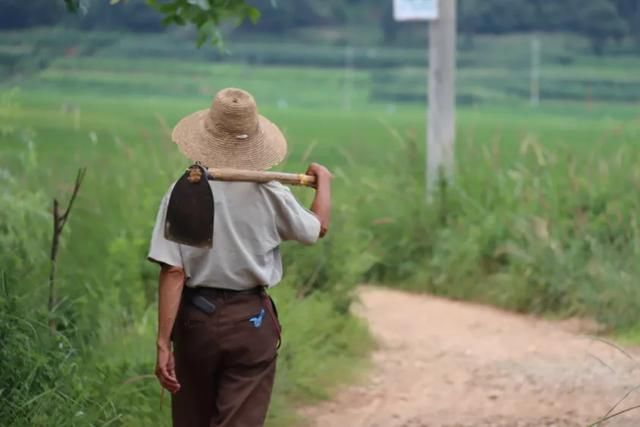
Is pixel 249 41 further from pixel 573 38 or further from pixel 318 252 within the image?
pixel 318 252

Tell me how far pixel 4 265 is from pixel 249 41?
1618cm

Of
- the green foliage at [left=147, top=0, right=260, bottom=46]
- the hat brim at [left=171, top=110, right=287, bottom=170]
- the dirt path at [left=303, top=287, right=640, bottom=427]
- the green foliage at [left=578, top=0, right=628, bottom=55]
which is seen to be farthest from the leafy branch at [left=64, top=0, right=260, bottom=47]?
the green foliage at [left=578, top=0, right=628, bottom=55]

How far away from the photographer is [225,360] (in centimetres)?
499

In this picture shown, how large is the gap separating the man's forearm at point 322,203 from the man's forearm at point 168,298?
0.54m

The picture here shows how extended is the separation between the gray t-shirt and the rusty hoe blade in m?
0.07

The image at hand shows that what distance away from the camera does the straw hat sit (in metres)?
5.01

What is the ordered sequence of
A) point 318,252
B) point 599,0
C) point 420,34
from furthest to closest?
point 420,34 < point 599,0 < point 318,252

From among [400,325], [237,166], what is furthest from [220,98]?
[400,325]

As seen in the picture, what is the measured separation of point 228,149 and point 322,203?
378mm

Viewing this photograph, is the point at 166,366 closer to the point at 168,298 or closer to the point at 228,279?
the point at 168,298

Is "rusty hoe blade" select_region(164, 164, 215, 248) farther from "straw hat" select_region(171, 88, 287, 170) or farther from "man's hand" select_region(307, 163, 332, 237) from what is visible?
"man's hand" select_region(307, 163, 332, 237)

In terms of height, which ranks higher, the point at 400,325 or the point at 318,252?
the point at 318,252

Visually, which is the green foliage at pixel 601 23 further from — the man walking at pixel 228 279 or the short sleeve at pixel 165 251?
the short sleeve at pixel 165 251

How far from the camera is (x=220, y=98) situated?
16.5ft
